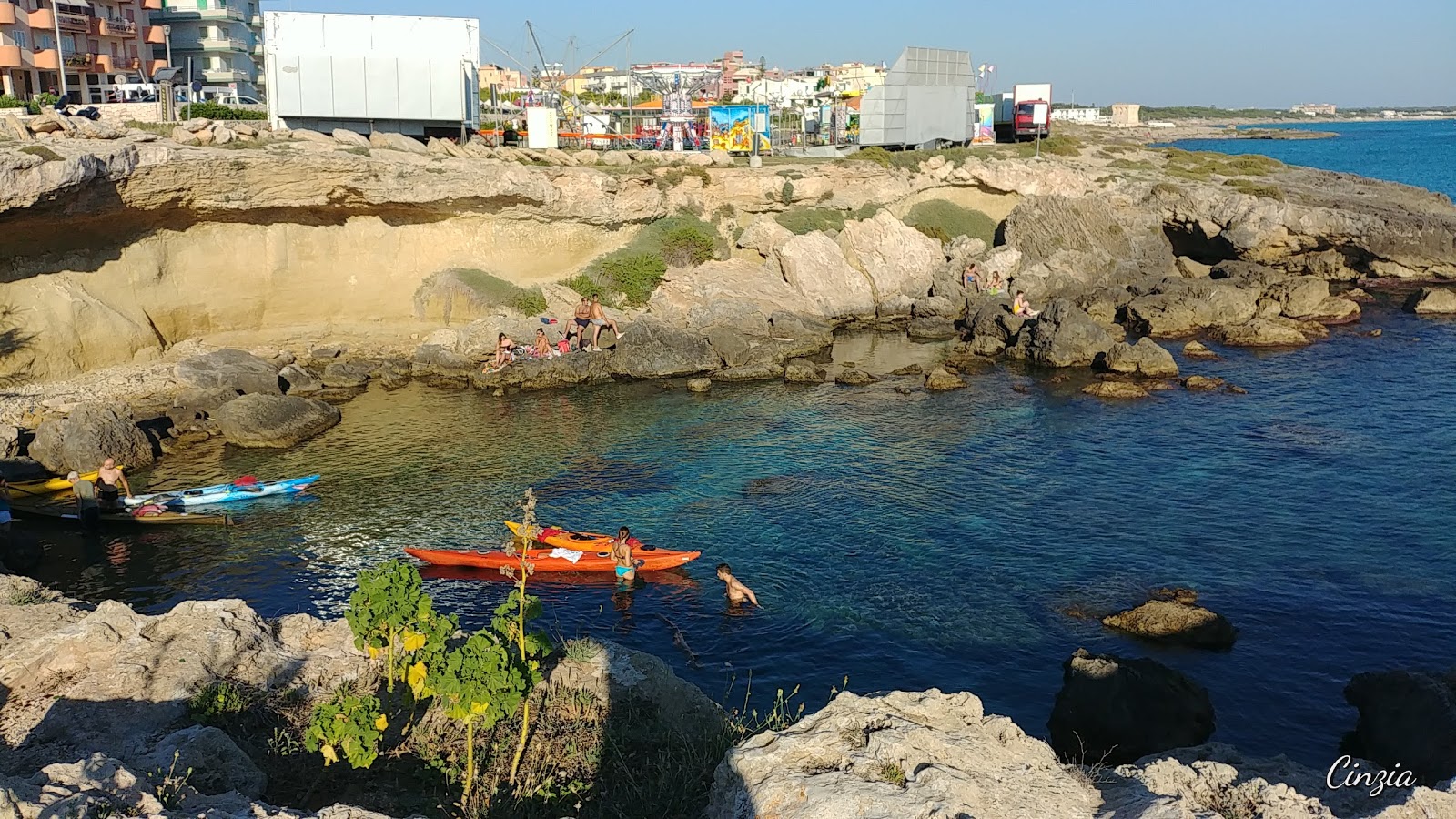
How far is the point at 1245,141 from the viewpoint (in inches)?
7234

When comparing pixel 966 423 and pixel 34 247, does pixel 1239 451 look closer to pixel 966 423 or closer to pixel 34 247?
pixel 966 423

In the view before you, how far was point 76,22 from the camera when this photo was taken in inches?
2232

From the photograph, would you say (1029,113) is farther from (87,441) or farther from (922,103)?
(87,441)

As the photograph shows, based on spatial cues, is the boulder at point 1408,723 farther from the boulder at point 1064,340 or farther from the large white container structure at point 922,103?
the large white container structure at point 922,103

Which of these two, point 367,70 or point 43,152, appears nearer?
point 43,152

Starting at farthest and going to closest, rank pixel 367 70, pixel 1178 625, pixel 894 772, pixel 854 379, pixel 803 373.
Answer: pixel 367 70 → pixel 803 373 → pixel 854 379 → pixel 1178 625 → pixel 894 772

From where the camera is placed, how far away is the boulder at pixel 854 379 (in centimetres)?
3603

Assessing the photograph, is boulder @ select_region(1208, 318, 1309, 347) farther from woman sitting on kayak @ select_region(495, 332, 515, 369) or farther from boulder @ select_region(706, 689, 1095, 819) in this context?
boulder @ select_region(706, 689, 1095, 819)

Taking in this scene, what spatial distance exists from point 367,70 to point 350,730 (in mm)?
41306

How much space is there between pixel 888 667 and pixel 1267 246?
1622 inches

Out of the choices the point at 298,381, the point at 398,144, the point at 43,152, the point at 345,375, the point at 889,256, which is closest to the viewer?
the point at 43,152

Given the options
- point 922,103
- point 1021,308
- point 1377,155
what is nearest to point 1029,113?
point 922,103

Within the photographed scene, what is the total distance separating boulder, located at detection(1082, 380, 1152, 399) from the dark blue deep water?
92 centimetres

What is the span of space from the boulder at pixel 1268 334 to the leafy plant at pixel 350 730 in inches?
1470
